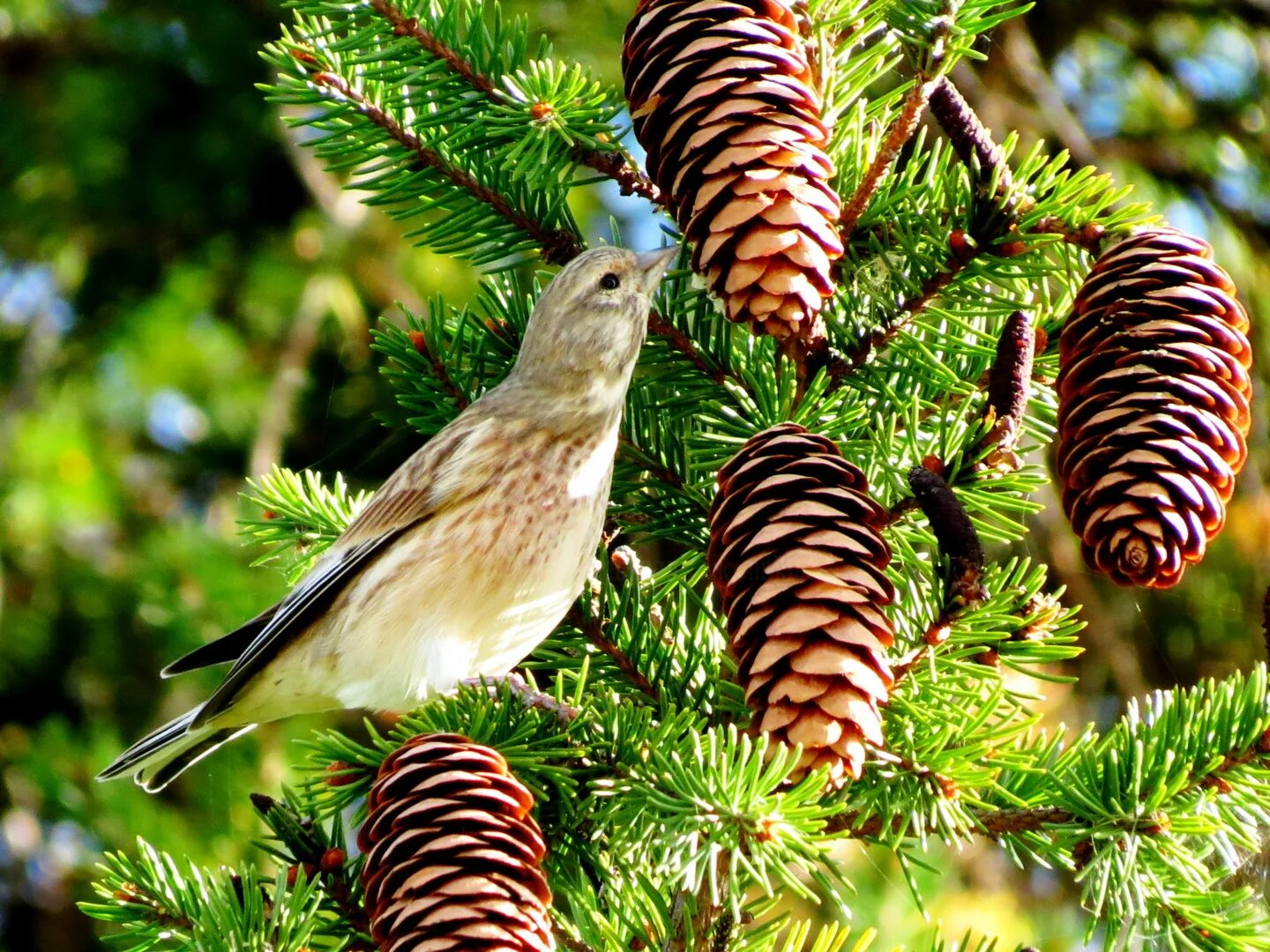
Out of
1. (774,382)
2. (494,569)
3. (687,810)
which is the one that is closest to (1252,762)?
(687,810)

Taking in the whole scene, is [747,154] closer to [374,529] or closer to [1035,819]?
[1035,819]

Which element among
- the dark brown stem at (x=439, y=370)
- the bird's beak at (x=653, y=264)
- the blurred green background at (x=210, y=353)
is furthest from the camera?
the blurred green background at (x=210, y=353)

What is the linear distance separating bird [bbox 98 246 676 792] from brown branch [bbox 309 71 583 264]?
98mm

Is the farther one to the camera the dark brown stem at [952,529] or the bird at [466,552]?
the bird at [466,552]

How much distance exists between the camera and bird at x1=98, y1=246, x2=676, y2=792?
3.39 m

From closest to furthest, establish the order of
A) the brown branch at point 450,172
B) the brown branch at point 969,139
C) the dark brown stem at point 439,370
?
the brown branch at point 969,139 → the brown branch at point 450,172 → the dark brown stem at point 439,370

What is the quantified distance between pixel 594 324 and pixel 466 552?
30.5 inches

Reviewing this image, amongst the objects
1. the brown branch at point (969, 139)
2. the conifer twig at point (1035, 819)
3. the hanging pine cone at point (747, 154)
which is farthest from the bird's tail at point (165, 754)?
the brown branch at point (969, 139)

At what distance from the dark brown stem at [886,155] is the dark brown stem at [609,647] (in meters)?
0.91

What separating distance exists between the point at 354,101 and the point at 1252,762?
2067 mm

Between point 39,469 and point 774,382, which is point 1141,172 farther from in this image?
point 39,469

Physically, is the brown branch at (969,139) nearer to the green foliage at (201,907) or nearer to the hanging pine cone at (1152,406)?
the hanging pine cone at (1152,406)

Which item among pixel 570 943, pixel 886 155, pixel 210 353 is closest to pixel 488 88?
pixel 886 155

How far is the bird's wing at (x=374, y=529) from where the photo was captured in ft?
12.2
